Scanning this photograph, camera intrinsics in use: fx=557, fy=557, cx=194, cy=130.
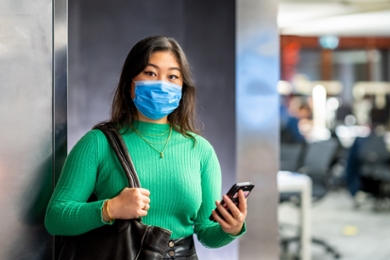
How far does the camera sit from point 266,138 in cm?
224

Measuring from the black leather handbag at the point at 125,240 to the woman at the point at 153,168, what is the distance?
35 mm

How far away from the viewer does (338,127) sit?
10836 mm

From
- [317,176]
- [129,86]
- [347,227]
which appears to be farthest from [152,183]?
[347,227]

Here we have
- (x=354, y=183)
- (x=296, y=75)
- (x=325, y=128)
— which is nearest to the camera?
(x=354, y=183)

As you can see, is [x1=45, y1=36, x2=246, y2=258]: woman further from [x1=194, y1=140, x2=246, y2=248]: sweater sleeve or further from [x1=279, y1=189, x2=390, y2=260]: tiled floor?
[x1=279, y1=189, x2=390, y2=260]: tiled floor

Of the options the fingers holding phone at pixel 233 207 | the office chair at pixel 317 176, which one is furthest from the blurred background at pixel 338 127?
the fingers holding phone at pixel 233 207

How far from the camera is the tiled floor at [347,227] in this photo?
5.04 metres

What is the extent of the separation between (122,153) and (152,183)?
0.39ft

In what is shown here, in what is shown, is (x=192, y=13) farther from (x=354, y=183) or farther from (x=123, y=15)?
(x=354, y=183)

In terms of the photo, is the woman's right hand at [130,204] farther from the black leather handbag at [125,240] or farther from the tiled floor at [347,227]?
the tiled floor at [347,227]

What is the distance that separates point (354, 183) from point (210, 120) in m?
5.20

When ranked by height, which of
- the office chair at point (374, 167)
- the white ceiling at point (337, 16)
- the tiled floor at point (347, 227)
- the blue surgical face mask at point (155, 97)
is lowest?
the tiled floor at point (347, 227)

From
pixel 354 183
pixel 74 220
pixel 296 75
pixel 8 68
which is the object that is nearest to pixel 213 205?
pixel 74 220

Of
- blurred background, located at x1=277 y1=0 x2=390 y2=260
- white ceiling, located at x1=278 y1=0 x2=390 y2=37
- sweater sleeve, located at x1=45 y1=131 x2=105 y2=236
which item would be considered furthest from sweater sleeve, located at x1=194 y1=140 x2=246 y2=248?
white ceiling, located at x1=278 y1=0 x2=390 y2=37
